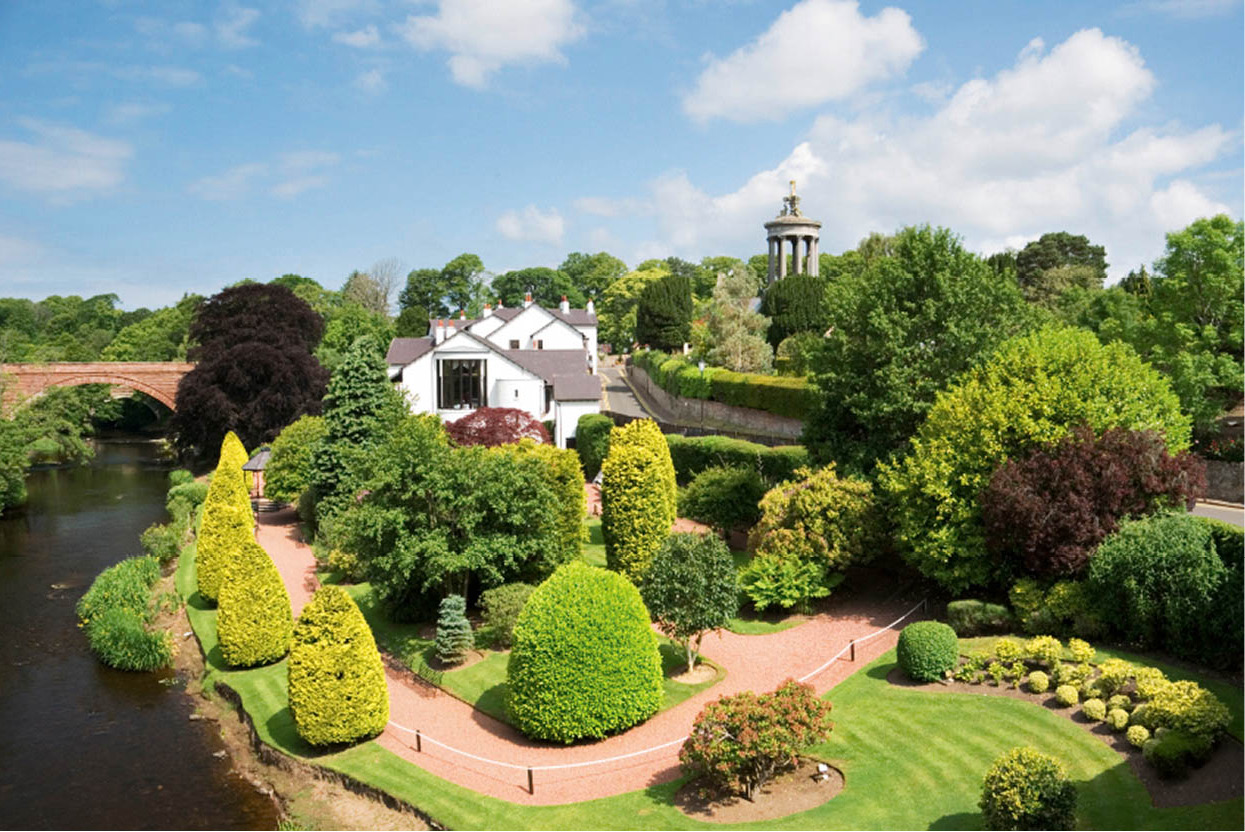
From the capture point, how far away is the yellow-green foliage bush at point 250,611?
23.4m

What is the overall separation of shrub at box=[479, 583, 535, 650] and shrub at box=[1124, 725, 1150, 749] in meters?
13.6

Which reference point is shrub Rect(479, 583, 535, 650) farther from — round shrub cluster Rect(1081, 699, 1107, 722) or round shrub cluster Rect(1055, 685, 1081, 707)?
round shrub cluster Rect(1081, 699, 1107, 722)

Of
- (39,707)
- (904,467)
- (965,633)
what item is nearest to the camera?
(965,633)

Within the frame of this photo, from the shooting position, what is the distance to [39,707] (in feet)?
75.4

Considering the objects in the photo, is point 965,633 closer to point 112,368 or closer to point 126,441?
point 112,368

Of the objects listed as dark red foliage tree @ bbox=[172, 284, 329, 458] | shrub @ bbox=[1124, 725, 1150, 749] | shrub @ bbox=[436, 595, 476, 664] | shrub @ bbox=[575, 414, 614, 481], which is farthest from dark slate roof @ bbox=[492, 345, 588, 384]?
shrub @ bbox=[1124, 725, 1150, 749]

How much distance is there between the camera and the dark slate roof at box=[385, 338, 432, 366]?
203 ft

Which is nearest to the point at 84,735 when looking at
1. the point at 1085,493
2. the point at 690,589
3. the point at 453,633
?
the point at 453,633

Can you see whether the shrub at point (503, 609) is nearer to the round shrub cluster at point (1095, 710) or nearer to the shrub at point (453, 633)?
the shrub at point (453, 633)

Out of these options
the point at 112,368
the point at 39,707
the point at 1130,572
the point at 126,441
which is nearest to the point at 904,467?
the point at 1130,572

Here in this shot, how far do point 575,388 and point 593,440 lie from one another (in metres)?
7.20

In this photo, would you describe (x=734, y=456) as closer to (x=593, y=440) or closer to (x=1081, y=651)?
(x=593, y=440)

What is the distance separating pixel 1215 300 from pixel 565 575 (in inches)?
1125

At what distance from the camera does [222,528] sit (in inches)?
1078
